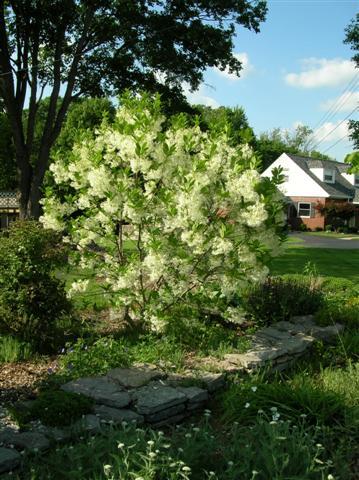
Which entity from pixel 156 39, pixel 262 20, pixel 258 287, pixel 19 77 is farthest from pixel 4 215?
pixel 258 287

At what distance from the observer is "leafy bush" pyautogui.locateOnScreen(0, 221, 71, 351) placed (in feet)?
21.8

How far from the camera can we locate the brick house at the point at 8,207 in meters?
27.0

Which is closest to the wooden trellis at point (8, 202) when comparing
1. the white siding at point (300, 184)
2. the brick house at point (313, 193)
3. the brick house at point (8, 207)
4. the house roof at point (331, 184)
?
the brick house at point (8, 207)

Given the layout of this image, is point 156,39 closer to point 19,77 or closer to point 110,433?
point 19,77

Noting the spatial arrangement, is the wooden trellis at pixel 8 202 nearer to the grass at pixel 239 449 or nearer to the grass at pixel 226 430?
the grass at pixel 226 430

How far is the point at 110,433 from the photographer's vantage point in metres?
3.91

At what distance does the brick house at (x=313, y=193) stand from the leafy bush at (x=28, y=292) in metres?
36.7

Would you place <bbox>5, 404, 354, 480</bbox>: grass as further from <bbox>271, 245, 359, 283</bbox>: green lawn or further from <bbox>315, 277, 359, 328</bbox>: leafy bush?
<bbox>271, 245, 359, 283</bbox>: green lawn

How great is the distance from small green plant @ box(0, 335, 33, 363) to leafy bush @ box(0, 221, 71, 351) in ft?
0.50

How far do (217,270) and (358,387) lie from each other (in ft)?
7.43

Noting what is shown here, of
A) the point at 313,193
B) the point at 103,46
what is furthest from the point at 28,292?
the point at 313,193

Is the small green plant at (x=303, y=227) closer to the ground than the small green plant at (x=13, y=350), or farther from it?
farther from it

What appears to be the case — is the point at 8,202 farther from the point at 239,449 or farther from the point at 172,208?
the point at 239,449

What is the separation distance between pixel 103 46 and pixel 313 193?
3286cm
